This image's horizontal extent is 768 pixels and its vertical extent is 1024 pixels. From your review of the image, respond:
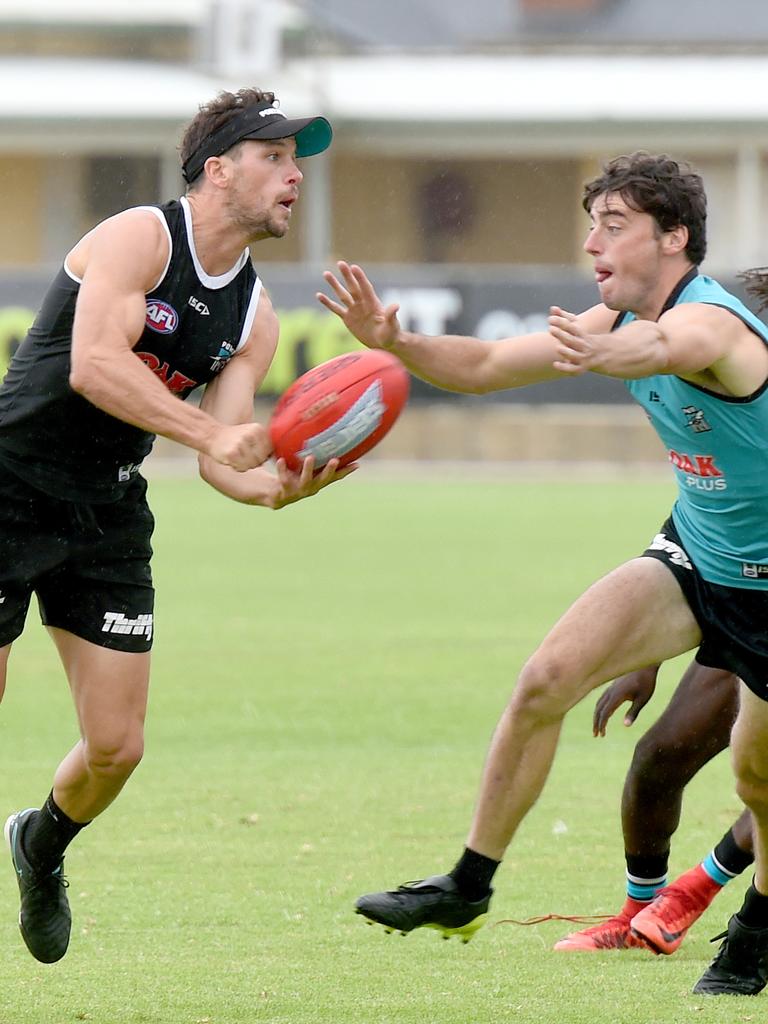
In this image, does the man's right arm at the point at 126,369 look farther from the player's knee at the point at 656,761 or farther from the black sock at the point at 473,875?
the player's knee at the point at 656,761

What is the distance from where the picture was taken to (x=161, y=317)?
5762mm

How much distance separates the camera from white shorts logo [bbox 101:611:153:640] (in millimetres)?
5961

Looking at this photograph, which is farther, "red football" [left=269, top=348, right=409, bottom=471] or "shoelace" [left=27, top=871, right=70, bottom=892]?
"shoelace" [left=27, top=871, right=70, bottom=892]

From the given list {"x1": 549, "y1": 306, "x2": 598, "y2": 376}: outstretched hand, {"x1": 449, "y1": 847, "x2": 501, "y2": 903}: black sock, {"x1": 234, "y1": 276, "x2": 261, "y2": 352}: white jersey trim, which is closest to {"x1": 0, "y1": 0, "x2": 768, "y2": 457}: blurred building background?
{"x1": 234, "y1": 276, "x2": 261, "y2": 352}: white jersey trim

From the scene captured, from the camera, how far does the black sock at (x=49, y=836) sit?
6008mm

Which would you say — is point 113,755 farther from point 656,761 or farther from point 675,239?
point 675,239

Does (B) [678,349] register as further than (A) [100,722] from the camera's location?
No

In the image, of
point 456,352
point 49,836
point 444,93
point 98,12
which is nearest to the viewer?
point 49,836

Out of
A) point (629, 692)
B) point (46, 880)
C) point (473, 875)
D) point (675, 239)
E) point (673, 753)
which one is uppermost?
point (675, 239)

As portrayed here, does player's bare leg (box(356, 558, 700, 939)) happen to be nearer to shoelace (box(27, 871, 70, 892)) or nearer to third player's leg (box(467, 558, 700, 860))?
third player's leg (box(467, 558, 700, 860))

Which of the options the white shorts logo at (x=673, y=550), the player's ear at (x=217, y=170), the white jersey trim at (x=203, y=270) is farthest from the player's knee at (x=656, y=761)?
the player's ear at (x=217, y=170)

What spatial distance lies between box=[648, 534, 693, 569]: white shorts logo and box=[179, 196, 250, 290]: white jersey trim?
5.04 feet

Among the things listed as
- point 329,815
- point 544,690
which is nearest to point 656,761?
point 544,690

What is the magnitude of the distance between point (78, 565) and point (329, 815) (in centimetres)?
245
